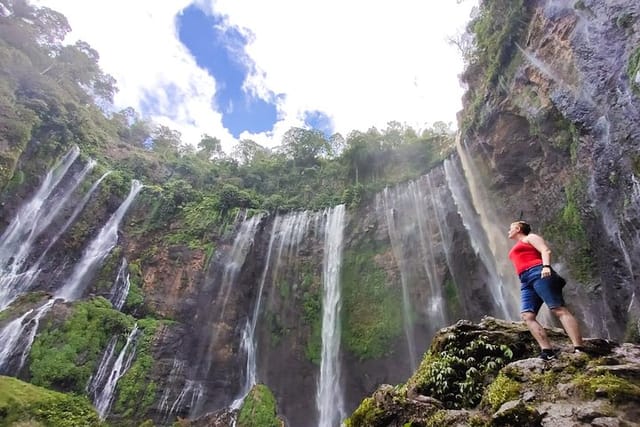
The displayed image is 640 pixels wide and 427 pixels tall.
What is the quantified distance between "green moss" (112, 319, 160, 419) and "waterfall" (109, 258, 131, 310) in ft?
7.23

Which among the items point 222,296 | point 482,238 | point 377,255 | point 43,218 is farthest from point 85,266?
point 482,238

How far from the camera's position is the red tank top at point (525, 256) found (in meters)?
3.63

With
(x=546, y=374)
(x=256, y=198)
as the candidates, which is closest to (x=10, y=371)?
(x=256, y=198)

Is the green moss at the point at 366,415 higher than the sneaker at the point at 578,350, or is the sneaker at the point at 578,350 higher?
the sneaker at the point at 578,350

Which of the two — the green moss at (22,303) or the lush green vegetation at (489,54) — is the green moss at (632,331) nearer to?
the lush green vegetation at (489,54)

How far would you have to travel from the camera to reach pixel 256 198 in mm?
21062

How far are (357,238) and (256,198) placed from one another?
21.6 ft

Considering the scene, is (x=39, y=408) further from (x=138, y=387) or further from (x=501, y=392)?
(x=501, y=392)

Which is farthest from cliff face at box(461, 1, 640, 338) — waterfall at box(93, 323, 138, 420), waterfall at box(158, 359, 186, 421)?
waterfall at box(93, 323, 138, 420)

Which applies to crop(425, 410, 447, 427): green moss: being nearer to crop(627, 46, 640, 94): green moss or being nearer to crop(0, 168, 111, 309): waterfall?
crop(627, 46, 640, 94): green moss

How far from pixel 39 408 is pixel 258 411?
576cm

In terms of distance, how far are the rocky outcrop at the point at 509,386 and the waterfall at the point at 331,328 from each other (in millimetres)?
10609

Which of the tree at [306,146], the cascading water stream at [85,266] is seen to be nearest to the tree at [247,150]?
the tree at [306,146]

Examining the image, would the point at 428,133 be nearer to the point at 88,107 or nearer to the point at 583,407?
the point at 583,407
